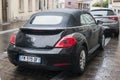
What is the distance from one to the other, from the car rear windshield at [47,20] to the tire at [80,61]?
0.84 m

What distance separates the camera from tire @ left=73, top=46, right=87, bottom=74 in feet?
20.6

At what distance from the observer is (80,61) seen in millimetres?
6473

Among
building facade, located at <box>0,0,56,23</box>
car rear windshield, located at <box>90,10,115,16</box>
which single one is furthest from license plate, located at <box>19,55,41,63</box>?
building facade, located at <box>0,0,56,23</box>

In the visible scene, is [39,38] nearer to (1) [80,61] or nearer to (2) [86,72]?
(1) [80,61]

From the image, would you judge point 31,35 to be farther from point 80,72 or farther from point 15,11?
point 15,11

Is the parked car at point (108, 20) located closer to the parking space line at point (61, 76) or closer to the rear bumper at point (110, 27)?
the rear bumper at point (110, 27)

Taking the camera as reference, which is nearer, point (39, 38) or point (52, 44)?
point (52, 44)

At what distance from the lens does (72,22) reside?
22.2ft

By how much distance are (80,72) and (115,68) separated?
3.66 feet

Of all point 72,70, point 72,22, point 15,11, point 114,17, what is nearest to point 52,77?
point 72,70

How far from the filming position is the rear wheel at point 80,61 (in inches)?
248

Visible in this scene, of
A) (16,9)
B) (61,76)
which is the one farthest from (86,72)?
(16,9)

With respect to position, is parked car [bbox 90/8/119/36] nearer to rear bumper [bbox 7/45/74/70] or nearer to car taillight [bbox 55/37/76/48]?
Result: car taillight [bbox 55/37/76/48]

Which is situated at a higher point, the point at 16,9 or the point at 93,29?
the point at 16,9
